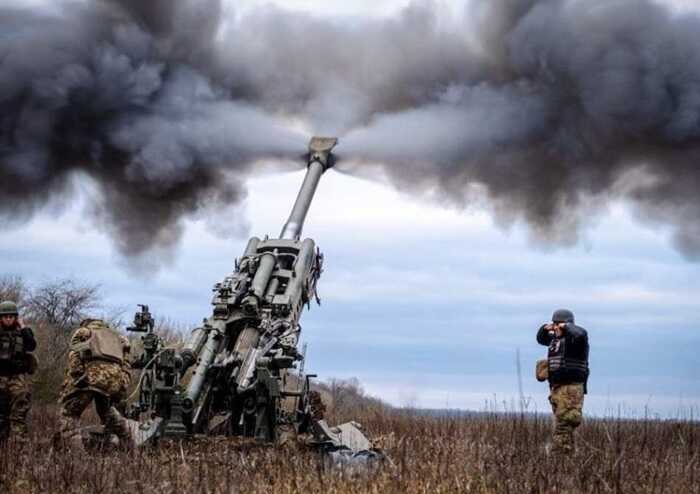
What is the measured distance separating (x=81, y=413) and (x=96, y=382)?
17.1 inches

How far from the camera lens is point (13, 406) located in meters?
11.6

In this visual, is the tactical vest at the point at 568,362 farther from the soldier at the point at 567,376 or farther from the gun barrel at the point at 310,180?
the gun barrel at the point at 310,180

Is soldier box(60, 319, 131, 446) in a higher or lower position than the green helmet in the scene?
lower

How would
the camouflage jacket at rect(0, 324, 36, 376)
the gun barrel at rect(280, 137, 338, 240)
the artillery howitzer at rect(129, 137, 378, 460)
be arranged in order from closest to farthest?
1. the camouflage jacket at rect(0, 324, 36, 376)
2. the artillery howitzer at rect(129, 137, 378, 460)
3. the gun barrel at rect(280, 137, 338, 240)

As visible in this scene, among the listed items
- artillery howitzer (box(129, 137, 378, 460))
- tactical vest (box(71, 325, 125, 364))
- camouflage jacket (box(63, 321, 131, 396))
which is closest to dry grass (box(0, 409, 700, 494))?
camouflage jacket (box(63, 321, 131, 396))

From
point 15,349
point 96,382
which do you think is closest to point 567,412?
point 96,382

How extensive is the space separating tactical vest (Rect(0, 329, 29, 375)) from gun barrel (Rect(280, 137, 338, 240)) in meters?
5.11

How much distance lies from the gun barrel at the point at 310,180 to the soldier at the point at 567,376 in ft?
17.9

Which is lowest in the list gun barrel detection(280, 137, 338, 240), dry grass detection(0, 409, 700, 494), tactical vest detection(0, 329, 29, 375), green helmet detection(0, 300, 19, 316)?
dry grass detection(0, 409, 700, 494)

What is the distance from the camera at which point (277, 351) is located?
1295 centimetres

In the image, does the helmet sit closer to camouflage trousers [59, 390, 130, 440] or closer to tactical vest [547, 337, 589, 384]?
tactical vest [547, 337, 589, 384]

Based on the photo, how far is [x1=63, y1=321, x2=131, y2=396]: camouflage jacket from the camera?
11.4m

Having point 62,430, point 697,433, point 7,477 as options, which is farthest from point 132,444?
point 697,433

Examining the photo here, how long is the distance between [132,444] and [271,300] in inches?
135
